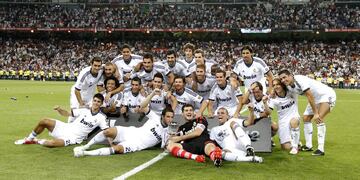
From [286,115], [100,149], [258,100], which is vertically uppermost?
[258,100]

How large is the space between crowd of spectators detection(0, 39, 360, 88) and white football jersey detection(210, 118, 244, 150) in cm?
3448

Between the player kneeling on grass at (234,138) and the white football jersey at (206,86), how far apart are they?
1955mm

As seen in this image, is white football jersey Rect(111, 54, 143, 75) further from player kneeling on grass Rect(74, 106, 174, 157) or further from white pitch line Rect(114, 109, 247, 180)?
white pitch line Rect(114, 109, 247, 180)

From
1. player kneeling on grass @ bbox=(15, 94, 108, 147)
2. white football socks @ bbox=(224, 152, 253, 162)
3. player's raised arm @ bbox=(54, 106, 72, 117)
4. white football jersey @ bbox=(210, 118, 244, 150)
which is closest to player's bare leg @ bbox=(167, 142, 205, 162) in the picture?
white football socks @ bbox=(224, 152, 253, 162)

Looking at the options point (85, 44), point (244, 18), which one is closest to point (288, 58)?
point (244, 18)

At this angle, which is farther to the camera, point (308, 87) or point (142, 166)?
point (308, 87)

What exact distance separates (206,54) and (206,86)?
126 ft

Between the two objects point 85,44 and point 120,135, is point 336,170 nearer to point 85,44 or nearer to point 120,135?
point 120,135

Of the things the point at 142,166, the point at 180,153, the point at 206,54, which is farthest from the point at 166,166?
the point at 206,54

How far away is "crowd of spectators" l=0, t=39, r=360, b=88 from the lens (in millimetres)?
44094

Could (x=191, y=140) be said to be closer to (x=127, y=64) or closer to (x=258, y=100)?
(x=258, y=100)

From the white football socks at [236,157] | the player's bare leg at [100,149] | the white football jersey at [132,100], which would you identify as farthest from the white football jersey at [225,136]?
the white football jersey at [132,100]

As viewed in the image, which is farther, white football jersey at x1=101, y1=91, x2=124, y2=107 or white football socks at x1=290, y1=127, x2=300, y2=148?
white football jersey at x1=101, y1=91, x2=124, y2=107

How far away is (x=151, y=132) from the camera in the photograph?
865 centimetres
